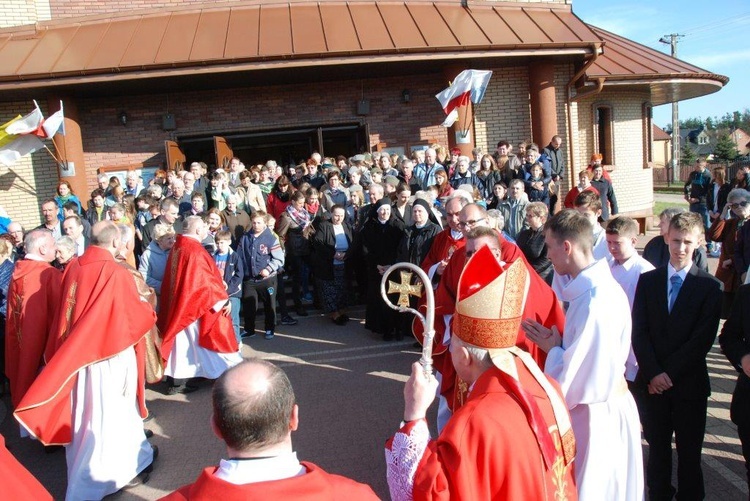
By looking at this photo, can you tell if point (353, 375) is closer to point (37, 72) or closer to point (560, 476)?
point (560, 476)

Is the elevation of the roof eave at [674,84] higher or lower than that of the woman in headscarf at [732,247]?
higher

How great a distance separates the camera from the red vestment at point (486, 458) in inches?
73.9

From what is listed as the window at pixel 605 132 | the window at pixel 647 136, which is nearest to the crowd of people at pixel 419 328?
the window at pixel 605 132

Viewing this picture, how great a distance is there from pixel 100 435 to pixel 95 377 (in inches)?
16.6

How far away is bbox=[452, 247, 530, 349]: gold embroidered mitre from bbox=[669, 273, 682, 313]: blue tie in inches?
64.7

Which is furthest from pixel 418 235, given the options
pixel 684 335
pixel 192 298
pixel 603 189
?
pixel 603 189

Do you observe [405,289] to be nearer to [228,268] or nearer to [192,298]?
[192,298]

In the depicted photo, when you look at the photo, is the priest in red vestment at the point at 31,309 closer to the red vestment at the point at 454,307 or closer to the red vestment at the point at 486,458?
the red vestment at the point at 454,307

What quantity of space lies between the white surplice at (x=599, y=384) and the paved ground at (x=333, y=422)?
143 centimetres

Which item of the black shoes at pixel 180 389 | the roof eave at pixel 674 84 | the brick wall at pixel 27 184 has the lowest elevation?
the black shoes at pixel 180 389

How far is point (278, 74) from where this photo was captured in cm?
1148

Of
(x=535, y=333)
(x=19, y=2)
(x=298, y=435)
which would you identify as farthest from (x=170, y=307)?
(x=19, y=2)

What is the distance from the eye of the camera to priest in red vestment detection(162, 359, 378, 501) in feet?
5.27

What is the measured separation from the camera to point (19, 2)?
38.5 feet
